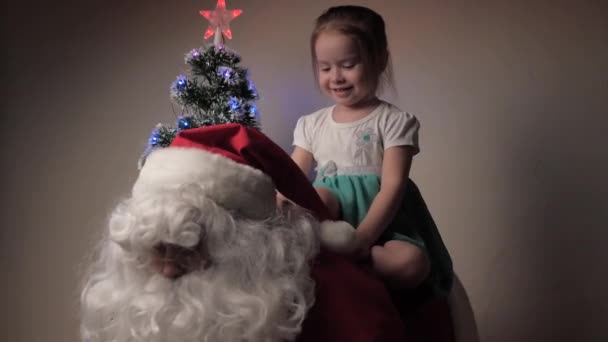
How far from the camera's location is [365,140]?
45.4 inches

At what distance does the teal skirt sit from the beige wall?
0.50 meters

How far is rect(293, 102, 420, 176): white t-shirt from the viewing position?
44.8 inches

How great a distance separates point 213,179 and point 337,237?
0.73ft

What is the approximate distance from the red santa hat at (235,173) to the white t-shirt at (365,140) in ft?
0.81

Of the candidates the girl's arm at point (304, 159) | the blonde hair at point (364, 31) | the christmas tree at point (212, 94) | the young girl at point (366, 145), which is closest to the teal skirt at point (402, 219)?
the young girl at point (366, 145)

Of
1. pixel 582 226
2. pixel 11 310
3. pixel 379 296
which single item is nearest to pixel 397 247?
pixel 379 296

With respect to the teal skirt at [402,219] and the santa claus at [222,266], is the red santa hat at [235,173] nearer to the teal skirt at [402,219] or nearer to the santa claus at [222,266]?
the santa claus at [222,266]

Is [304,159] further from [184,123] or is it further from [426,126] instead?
[426,126]

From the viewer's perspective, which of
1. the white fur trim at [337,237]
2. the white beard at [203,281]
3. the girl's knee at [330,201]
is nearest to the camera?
the white beard at [203,281]

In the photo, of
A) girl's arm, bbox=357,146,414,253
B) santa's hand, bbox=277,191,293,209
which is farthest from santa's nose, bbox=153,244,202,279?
girl's arm, bbox=357,146,414,253

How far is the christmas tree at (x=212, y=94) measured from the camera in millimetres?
1357

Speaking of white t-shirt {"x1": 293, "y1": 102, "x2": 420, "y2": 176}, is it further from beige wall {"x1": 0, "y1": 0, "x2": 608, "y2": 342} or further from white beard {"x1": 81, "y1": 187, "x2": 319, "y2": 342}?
beige wall {"x1": 0, "y1": 0, "x2": 608, "y2": 342}

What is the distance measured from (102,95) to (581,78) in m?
1.35

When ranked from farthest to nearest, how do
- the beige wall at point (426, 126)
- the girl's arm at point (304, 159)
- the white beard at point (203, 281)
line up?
the beige wall at point (426, 126), the girl's arm at point (304, 159), the white beard at point (203, 281)
